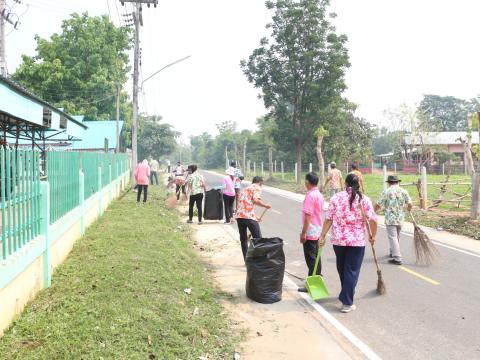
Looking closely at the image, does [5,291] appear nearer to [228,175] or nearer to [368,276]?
[368,276]

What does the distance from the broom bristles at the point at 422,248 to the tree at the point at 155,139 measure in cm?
6094

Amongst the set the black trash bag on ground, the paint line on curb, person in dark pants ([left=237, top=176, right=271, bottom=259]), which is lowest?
the paint line on curb

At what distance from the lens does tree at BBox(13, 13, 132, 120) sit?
3609 centimetres

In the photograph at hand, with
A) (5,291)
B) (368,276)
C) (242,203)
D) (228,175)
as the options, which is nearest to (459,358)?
(368,276)

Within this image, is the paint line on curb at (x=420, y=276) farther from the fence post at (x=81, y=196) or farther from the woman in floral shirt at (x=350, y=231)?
the fence post at (x=81, y=196)

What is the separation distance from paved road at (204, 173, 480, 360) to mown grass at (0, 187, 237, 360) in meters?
1.71

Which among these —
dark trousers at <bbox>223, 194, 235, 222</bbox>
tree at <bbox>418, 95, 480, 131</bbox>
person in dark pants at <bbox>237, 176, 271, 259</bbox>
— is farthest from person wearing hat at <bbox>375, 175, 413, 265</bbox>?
tree at <bbox>418, 95, 480, 131</bbox>

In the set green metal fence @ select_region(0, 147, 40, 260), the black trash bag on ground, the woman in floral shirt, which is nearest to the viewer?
green metal fence @ select_region(0, 147, 40, 260)

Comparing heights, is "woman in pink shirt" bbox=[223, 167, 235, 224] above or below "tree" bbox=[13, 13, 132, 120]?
below

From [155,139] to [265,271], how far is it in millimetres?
63210

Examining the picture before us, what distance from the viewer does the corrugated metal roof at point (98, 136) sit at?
32.3m

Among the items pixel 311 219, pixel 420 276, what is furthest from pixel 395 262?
pixel 311 219

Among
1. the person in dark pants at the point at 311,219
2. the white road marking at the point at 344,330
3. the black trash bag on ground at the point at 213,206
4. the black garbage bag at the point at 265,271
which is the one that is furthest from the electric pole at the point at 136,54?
the white road marking at the point at 344,330

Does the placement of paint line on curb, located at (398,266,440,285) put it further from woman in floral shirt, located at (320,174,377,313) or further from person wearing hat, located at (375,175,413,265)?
woman in floral shirt, located at (320,174,377,313)
